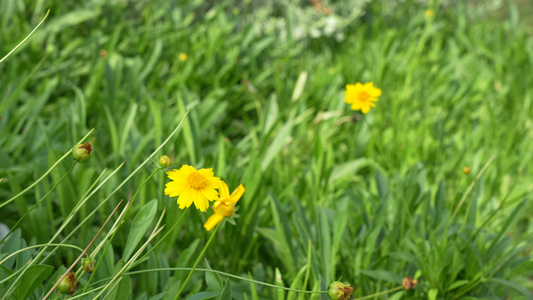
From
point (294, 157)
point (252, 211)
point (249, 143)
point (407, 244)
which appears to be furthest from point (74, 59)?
point (407, 244)

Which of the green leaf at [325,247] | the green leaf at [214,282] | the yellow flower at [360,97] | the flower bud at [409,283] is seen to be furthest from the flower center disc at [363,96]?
the green leaf at [214,282]

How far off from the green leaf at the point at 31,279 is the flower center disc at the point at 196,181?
250 millimetres

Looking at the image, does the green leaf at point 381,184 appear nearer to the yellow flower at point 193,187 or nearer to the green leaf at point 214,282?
the green leaf at point 214,282

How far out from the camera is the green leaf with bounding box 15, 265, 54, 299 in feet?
2.49

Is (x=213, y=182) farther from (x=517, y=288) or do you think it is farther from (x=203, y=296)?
(x=517, y=288)

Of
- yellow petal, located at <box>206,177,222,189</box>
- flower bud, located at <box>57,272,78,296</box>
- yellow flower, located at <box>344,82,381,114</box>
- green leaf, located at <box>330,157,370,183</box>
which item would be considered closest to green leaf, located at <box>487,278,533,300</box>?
yellow flower, located at <box>344,82,381,114</box>

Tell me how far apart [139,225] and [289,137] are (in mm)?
941

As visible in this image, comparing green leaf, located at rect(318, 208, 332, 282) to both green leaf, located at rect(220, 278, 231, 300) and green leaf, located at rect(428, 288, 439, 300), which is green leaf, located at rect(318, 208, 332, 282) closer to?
green leaf, located at rect(428, 288, 439, 300)

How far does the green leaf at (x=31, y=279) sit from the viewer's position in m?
0.76

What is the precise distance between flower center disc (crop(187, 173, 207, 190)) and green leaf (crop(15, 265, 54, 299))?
0.25 meters

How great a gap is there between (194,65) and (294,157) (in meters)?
0.72

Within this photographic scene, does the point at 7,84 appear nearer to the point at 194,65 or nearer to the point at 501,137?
the point at 194,65

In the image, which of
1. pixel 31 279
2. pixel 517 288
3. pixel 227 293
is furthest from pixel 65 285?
pixel 517 288

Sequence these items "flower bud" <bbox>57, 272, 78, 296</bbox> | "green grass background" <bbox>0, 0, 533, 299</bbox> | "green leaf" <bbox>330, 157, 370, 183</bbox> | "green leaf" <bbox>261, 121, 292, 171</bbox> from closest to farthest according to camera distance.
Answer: "flower bud" <bbox>57, 272, 78, 296</bbox>, "green grass background" <bbox>0, 0, 533, 299</bbox>, "green leaf" <bbox>261, 121, 292, 171</bbox>, "green leaf" <bbox>330, 157, 370, 183</bbox>
